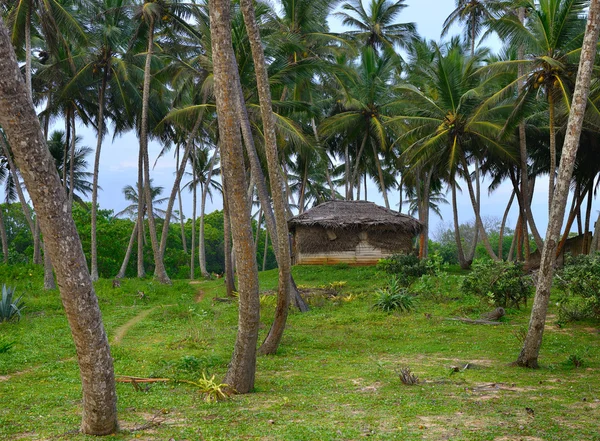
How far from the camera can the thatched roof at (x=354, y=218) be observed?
1070 inches

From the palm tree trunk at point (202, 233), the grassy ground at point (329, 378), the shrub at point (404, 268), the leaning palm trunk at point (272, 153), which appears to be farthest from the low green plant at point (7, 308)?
the palm tree trunk at point (202, 233)

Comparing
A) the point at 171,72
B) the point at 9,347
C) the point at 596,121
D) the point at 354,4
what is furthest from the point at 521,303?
the point at 354,4

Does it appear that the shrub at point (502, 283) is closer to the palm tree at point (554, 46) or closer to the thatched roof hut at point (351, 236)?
the palm tree at point (554, 46)

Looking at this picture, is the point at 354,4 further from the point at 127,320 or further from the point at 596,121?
the point at 127,320

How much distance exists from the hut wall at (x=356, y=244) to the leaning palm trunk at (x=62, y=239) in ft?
73.9

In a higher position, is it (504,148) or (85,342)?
(504,148)

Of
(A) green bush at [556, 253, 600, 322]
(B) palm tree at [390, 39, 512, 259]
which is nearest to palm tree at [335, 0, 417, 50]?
(B) palm tree at [390, 39, 512, 259]

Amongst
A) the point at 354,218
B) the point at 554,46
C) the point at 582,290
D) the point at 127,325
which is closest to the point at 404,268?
the point at 354,218

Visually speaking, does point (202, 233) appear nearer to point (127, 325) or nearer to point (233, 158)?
point (127, 325)

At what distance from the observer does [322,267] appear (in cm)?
2719

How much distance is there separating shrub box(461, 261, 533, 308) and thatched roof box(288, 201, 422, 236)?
1201 cm

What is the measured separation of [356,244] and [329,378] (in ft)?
63.4

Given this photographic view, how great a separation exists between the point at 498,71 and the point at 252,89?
27.7ft

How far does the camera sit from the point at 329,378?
8883 millimetres
